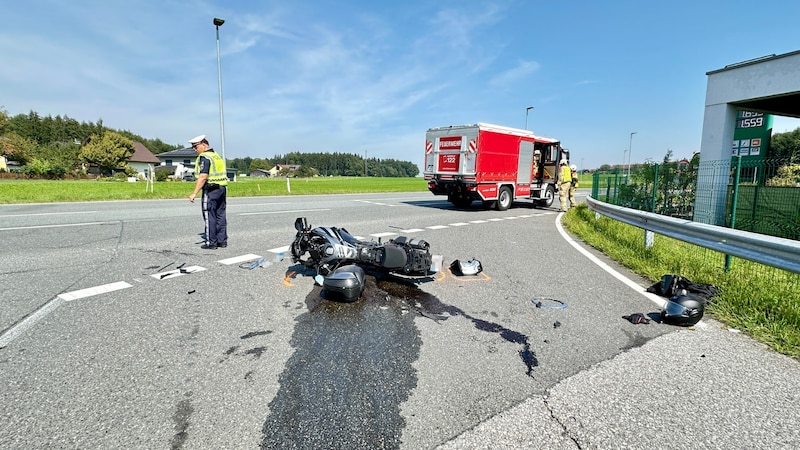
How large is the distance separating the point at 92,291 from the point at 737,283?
735cm

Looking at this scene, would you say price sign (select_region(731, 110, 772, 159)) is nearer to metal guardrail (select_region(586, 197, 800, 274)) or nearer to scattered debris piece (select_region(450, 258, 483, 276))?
metal guardrail (select_region(586, 197, 800, 274))

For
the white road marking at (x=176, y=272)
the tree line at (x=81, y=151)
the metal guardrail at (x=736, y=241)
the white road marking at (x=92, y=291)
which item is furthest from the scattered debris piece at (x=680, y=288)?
the tree line at (x=81, y=151)

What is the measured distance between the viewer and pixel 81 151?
60.9 meters

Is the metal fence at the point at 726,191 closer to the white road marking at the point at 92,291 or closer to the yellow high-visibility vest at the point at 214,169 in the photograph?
the yellow high-visibility vest at the point at 214,169

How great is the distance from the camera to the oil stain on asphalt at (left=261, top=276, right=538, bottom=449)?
1.99 m

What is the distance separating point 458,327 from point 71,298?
395cm

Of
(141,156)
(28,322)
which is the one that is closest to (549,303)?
(28,322)

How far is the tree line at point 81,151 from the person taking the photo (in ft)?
174

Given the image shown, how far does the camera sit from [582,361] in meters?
2.84

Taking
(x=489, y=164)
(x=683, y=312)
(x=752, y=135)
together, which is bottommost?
(x=683, y=312)

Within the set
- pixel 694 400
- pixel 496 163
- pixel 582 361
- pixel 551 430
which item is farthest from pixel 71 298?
pixel 496 163

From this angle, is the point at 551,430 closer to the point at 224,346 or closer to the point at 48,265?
the point at 224,346

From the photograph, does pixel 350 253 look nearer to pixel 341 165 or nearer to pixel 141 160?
pixel 141 160

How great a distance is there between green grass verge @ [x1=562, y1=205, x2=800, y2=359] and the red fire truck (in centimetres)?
581
